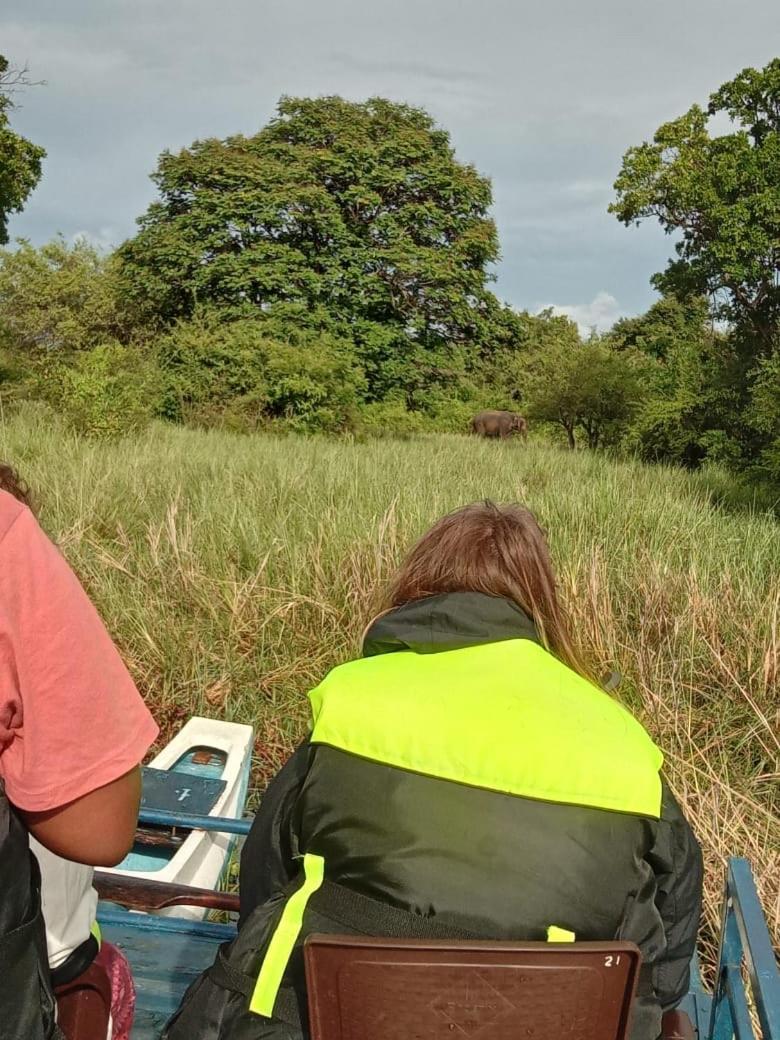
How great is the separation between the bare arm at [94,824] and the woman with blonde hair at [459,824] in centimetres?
45

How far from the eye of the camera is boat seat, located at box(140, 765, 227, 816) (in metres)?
3.65

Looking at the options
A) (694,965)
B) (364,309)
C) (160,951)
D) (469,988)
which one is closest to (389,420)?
(364,309)

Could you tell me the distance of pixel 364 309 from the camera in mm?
29516

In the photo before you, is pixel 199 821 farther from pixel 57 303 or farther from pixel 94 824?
pixel 57 303

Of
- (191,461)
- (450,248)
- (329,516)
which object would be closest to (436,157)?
(450,248)

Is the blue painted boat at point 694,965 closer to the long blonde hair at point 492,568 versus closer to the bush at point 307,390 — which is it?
the long blonde hair at point 492,568

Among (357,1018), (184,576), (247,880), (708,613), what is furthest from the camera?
(184,576)

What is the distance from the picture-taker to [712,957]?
3.48 meters

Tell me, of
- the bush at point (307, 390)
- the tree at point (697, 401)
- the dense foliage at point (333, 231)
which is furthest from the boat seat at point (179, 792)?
the dense foliage at point (333, 231)

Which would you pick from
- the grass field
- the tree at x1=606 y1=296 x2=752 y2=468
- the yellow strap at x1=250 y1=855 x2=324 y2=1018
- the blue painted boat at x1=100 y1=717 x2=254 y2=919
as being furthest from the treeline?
the yellow strap at x1=250 y1=855 x2=324 y2=1018

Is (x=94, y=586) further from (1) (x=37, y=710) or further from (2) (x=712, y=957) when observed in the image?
(1) (x=37, y=710)

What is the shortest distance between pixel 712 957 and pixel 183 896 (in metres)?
2.00

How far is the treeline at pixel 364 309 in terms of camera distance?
1513cm

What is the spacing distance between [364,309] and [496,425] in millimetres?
6050
